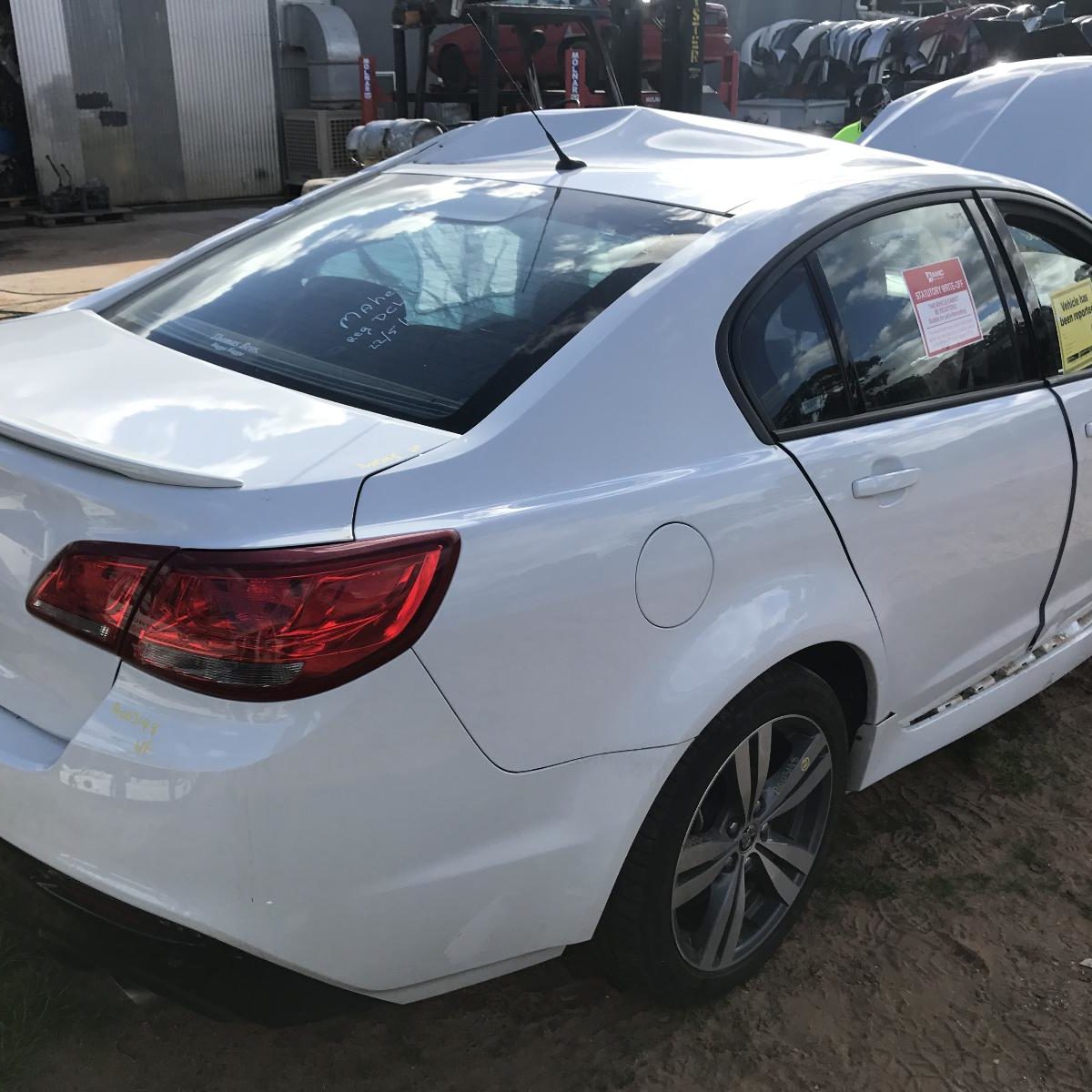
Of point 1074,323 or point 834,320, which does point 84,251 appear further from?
point 834,320

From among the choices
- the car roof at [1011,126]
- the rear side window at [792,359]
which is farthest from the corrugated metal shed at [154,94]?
the rear side window at [792,359]

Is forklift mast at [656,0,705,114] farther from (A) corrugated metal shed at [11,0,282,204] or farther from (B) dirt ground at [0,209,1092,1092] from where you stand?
(A) corrugated metal shed at [11,0,282,204]

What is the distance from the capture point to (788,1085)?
2156 millimetres

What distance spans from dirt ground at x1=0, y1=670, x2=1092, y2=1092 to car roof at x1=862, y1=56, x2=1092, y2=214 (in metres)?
3.21

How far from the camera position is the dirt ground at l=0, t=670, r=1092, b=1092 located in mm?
2143

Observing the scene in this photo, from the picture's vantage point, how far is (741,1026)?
229 centimetres

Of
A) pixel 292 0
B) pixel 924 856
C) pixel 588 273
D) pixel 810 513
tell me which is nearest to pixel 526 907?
pixel 810 513

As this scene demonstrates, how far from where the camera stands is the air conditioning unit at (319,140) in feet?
49.3

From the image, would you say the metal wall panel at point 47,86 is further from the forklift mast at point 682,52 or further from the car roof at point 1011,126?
the car roof at point 1011,126

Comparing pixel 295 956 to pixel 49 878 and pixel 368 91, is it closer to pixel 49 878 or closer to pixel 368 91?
pixel 49 878

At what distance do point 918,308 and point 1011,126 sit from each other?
295 centimetres

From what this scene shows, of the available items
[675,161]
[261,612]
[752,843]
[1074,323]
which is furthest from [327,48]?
[261,612]

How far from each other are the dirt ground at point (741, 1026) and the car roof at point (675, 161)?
1558mm

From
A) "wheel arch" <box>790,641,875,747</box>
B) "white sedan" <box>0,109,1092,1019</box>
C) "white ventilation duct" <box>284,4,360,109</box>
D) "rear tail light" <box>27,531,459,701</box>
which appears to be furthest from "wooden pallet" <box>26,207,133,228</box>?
"rear tail light" <box>27,531,459,701</box>
